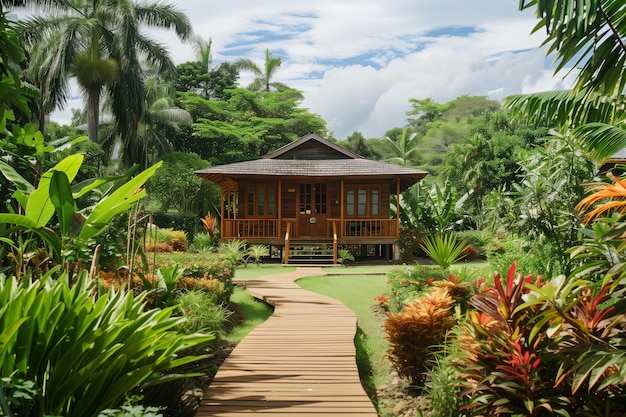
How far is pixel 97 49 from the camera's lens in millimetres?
28422

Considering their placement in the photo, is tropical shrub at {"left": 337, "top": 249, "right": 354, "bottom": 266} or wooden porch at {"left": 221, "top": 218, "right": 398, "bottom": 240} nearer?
tropical shrub at {"left": 337, "top": 249, "right": 354, "bottom": 266}

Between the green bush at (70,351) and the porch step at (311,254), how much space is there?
15375 millimetres

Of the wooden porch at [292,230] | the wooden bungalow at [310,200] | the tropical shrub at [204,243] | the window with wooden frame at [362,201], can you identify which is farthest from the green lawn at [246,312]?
the window with wooden frame at [362,201]

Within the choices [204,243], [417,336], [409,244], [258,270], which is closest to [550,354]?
[417,336]

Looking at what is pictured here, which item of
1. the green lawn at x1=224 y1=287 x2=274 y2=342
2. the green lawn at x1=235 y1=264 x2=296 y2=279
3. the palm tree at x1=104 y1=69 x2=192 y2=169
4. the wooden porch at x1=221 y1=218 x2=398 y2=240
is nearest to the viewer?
the green lawn at x1=224 y1=287 x2=274 y2=342

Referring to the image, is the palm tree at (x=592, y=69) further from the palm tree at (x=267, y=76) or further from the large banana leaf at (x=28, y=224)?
the palm tree at (x=267, y=76)

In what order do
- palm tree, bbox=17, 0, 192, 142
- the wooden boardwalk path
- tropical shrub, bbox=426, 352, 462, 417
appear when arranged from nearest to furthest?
the wooden boardwalk path < tropical shrub, bbox=426, 352, 462, 417 < palm tree, bbox=17, 0, 192, 142

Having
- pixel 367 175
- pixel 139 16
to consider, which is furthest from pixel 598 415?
pixel 139 16

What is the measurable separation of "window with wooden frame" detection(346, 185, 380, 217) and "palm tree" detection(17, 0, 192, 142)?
1366cm

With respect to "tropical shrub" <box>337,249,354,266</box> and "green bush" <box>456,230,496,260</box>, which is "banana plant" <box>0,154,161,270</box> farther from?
"green bush" <box>456,230,496,260</box>

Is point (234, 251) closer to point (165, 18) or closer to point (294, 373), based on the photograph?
point (294, 373)

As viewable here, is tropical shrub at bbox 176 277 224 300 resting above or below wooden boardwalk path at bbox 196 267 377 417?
above

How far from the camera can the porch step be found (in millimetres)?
19828

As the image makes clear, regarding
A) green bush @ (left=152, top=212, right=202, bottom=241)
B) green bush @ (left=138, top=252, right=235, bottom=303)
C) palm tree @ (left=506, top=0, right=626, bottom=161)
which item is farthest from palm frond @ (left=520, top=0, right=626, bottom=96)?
green bush @ (left=152, top=212, right=202, bottom=241)
